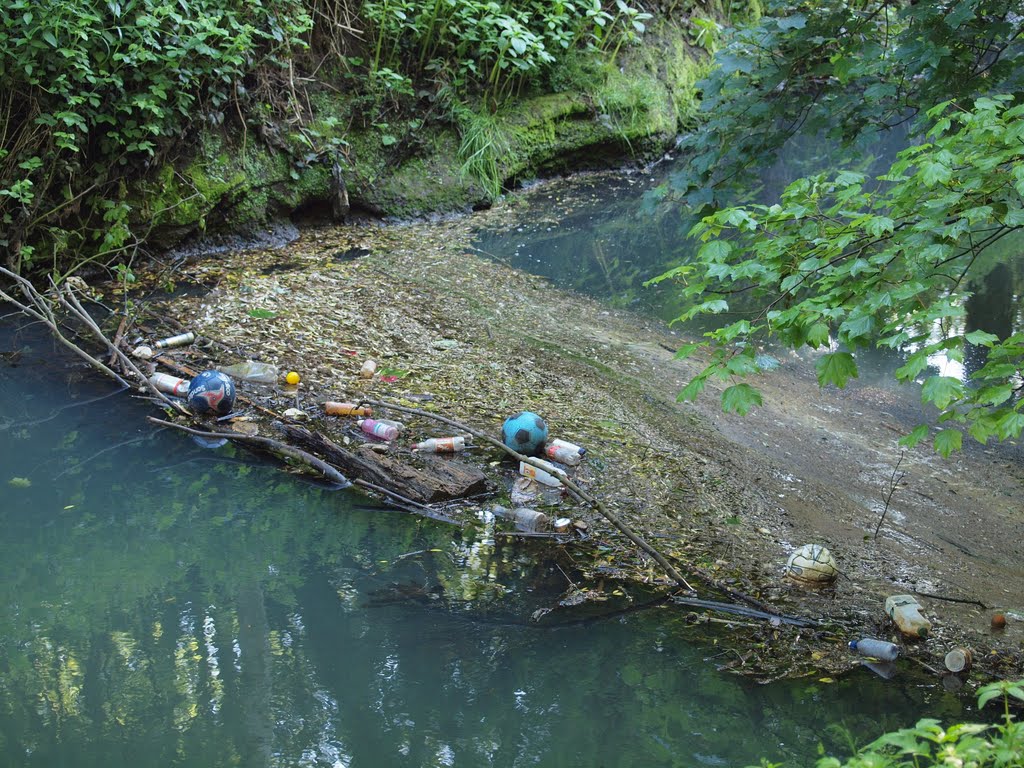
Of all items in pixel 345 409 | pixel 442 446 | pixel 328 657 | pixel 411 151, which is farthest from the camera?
pixel 411 151

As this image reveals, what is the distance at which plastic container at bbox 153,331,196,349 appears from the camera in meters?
6.17

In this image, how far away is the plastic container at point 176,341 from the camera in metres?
6.17

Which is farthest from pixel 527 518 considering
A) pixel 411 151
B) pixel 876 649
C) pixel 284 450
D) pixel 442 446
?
pixel 411 151

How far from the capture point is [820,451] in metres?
5.13

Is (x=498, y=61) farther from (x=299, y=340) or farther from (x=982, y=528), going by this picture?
(x=982, y=528)

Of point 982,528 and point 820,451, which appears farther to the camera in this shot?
point 820,451

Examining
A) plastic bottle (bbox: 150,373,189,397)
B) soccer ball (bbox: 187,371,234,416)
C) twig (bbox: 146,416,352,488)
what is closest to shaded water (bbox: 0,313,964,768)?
twig (bbox: 146,416,352,488)

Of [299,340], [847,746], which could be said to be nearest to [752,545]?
[847,746]

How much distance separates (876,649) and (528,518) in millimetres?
1648

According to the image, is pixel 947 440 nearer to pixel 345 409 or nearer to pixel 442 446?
pixel 442 446

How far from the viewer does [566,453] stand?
4777 millimetres

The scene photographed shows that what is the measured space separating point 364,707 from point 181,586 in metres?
1.23

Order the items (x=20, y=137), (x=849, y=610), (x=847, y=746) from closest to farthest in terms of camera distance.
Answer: (x=847, y=746)
(x=849, y=610)
(x=20, y=137)

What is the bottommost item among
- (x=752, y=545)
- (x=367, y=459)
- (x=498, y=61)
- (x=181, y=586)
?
(x=181, y=586)
